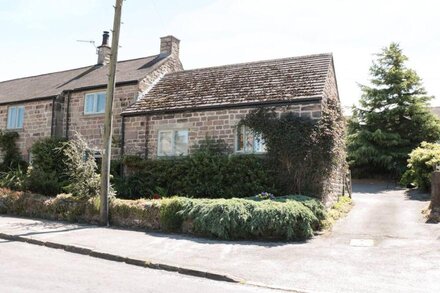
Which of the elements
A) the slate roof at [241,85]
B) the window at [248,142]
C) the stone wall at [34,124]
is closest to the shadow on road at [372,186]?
the slate roof at [241,85]

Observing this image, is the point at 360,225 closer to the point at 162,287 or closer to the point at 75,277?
the point at 162,287

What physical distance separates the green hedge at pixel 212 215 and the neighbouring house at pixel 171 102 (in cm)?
449

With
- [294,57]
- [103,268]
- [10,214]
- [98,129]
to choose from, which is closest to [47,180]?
[10,214]

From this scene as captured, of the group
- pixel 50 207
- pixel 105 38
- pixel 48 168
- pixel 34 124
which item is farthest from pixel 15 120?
pixel 50 207

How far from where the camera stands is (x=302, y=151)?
14.2 metres

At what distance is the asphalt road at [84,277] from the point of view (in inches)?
258

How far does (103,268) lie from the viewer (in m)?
8.17

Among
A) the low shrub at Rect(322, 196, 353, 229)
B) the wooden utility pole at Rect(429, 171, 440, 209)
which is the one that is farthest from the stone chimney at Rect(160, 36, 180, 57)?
the wooden utility pole at Rect(429, 171, 440, 209)

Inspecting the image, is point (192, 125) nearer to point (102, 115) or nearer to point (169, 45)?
point (102, 115)

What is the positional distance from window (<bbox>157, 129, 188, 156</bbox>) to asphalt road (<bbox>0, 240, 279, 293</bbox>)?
886 centimetres

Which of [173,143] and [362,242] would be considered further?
[173,143]

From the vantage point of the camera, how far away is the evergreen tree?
2728 cm

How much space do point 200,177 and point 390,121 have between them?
1847cm

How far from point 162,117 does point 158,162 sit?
87.3 inches
